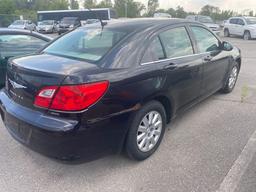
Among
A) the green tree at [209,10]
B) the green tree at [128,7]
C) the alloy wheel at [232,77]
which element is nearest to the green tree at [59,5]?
the green tree at [128,7]

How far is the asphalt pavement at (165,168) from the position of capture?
2.55m

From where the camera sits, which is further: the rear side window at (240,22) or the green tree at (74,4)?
the green tree at (74,4)

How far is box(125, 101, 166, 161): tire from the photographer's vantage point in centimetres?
275

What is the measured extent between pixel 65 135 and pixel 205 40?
113 inches

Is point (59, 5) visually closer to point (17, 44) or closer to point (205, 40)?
point (17, 44)

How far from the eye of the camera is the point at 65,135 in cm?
227

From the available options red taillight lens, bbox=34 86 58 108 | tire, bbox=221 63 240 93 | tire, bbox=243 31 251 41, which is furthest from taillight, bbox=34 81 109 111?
tire, bbox=243 31 251 41

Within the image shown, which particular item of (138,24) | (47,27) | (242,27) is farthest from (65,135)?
(47,27)

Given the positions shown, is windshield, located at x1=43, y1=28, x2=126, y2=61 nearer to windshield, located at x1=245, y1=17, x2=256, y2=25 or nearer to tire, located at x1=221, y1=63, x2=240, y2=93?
tire, located at x1=221, y1=63, x2=240, y2=93

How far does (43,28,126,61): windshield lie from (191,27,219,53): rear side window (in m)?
1.44

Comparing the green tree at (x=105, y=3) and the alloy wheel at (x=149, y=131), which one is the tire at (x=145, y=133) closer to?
the alloy wheel at (x=149, y=131)

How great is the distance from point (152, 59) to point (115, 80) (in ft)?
2.18

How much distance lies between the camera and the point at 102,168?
2.86 m

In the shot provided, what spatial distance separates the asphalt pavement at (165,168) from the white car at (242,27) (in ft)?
59.8
